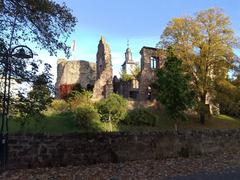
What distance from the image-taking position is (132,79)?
53125mm

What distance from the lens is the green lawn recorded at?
26172mm

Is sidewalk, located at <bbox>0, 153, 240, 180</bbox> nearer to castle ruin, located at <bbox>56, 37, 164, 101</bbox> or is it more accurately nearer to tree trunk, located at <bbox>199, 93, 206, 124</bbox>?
tree trunk, located at <bbox>199, 93, 206, 124</bbox>

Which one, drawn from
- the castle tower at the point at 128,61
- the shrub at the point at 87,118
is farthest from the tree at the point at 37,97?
the castle tower at the point at 128,61

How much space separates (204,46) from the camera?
136ft

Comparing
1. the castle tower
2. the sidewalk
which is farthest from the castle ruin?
the castle tower

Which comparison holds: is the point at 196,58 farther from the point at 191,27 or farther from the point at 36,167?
the point at 36,167

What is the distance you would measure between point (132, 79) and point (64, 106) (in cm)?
1920

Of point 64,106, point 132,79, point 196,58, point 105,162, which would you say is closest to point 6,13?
point 105,162

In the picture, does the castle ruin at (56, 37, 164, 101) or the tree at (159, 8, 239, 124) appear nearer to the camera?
the tree at (159, 8, 239, 124)

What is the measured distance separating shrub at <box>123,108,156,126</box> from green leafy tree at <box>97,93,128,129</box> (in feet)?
4.44

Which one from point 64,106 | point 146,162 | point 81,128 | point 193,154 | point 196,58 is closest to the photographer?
point 146,162

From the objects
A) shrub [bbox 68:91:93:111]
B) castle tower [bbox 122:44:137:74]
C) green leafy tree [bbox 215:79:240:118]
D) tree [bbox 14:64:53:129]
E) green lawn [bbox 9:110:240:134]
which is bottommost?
green lawn [bbox 9:110:240:134]

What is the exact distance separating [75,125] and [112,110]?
4.02m

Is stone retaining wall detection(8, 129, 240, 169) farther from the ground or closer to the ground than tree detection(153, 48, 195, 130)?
closer to the ground
